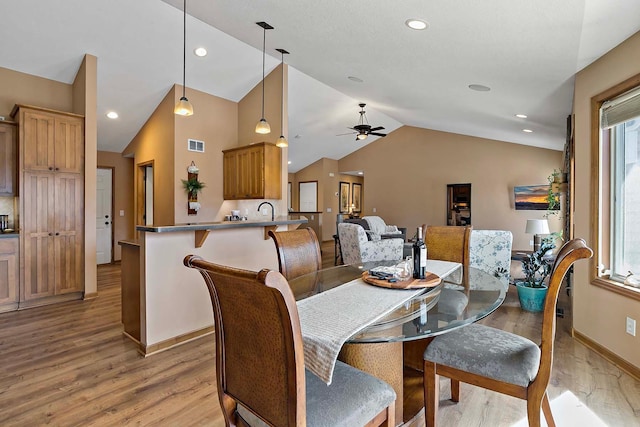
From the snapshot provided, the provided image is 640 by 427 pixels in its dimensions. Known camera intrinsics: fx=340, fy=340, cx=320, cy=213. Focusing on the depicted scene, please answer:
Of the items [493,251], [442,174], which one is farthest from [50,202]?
[442,174]

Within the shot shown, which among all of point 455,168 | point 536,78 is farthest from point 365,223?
point 536,78

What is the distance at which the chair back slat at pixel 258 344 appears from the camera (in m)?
0.97

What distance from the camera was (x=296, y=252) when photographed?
2395 mm

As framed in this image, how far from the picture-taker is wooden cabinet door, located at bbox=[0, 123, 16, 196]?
4.01 metres

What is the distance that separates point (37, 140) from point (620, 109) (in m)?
5.78

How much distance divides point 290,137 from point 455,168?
14.1 feet

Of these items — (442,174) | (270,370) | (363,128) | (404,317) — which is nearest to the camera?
(270,370)

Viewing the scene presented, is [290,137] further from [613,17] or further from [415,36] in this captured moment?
[613,17]

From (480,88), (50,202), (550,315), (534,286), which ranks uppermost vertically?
(480,88)

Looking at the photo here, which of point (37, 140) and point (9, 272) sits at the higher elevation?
point (37, 140)

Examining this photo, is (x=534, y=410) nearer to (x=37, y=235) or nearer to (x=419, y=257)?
(x=419, y=257)

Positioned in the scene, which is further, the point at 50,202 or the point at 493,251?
the point at 493,251

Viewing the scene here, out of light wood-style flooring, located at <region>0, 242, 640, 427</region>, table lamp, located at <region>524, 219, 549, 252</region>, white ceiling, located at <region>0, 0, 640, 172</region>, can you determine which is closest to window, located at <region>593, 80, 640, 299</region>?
white ceiling, located at <region>0, 0, 640, 172</region>

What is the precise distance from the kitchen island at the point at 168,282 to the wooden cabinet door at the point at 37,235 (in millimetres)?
1778
